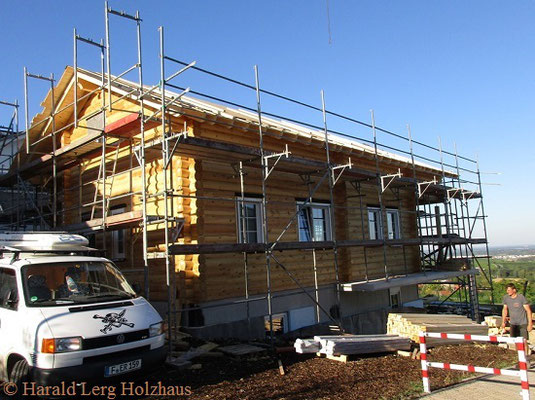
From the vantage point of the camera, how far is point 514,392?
655 centimetres

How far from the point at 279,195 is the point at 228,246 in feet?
12.0

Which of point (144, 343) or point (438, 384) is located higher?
point (144, 343)

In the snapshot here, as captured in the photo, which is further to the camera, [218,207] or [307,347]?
[218,207]

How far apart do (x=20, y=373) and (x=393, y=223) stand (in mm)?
13724

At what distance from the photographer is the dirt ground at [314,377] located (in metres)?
6.47

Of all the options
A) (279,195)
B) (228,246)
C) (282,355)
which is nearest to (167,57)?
(228,246)

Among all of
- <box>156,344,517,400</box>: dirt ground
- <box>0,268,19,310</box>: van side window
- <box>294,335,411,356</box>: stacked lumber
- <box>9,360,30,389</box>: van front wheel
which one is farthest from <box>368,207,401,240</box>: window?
<box>9,360,30,389</box>: van front wheel

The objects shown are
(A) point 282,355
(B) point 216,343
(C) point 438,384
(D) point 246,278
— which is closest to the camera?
(C) point 438,384

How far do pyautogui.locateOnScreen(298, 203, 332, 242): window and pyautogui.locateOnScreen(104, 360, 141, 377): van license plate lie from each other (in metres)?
7.44

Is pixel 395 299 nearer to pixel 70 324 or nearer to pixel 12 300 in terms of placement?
pixel 70 324

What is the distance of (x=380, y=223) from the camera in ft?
53.5

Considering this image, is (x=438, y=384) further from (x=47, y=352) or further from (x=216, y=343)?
(x=47, y=352)

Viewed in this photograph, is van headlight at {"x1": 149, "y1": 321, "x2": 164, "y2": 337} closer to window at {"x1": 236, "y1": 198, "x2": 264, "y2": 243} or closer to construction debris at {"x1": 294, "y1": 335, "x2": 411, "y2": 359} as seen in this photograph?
construction debris at {"x1": 294, "y1": 335, "x2": 411, "y2": 359}

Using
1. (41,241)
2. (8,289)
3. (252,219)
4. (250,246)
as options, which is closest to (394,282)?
(252,219)
